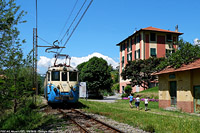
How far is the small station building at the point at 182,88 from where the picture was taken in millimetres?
16125

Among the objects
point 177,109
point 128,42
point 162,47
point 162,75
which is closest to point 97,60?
point 128,42

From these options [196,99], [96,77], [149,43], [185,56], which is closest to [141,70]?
[96,77]

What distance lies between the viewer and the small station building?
52.9 ft

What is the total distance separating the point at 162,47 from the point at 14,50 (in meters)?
41.2

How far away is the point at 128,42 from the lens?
5147 centimetres

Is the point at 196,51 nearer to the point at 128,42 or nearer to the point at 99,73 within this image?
the point at 99,73

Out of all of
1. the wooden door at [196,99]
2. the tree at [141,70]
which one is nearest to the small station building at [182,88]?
the wooden door at [196,99]

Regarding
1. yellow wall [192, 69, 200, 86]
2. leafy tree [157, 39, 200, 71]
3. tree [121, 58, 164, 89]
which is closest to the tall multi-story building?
tree [121, 58, 164, 89]

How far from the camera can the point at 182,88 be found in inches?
684

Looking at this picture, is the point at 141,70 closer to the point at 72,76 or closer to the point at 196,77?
the point at 196,77

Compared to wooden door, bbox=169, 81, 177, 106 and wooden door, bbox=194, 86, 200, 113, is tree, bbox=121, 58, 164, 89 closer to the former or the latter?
wooden door, bbox=169, 81, 177, 106

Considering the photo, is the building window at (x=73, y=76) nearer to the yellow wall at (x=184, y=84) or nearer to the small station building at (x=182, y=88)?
the small station building at (x=182, y=88)

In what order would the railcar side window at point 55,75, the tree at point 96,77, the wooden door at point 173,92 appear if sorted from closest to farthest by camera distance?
1. the railcar side window at point 55,75
2. the wooden door at point 173,92
3. the tree at point 96,77

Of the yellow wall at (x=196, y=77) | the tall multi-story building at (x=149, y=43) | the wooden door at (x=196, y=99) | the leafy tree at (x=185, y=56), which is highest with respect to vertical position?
the tall multi-story building at (x=149, y=43)
